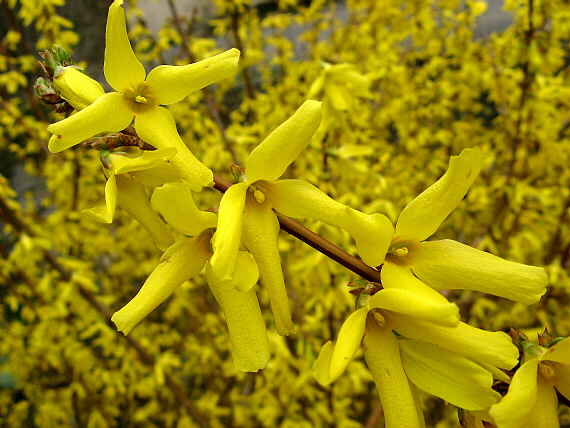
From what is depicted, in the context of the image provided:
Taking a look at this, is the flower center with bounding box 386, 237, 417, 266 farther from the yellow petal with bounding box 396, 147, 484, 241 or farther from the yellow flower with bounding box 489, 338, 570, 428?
the yellow flower with bounding box 489, 338, 570, 428

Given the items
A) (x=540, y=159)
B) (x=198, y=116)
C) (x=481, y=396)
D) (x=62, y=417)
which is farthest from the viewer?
(x=62, y=417)

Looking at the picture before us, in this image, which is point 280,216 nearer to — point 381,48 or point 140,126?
point 140,126

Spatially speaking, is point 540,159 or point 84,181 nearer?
point 540,159

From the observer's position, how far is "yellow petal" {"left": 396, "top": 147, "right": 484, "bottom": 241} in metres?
0.56

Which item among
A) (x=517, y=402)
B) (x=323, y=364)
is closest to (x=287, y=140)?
(x=323, y=364)

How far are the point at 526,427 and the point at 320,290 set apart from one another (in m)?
1.42

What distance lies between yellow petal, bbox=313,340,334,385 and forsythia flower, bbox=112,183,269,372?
0.23 feet

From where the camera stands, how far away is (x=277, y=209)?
608mm

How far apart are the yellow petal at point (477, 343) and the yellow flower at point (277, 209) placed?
14 centimetres

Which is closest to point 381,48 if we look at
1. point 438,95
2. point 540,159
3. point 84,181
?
point 438,95

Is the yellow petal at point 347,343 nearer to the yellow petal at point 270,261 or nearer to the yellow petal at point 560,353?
the yellow petal at point 270,261

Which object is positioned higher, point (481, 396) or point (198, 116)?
point (481, 396)

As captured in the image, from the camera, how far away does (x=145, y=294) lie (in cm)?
57

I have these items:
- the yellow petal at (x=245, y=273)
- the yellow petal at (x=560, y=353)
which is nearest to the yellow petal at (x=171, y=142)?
the yellow petal at (x=245, y=273)
